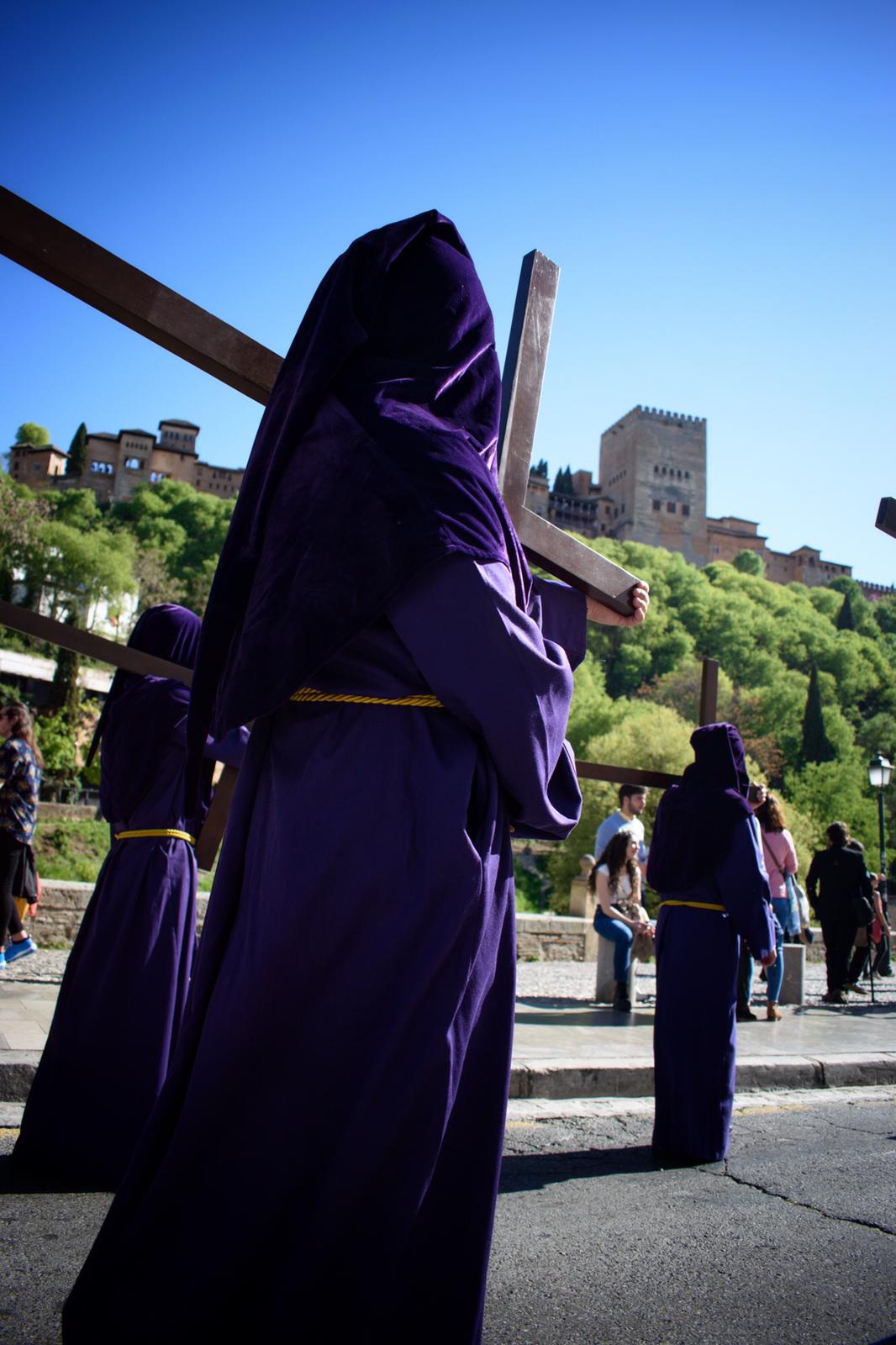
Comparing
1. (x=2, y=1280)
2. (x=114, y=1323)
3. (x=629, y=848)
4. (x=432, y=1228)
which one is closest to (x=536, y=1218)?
(x=2, y=1280)

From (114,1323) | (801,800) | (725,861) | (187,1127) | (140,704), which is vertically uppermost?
(801,800)

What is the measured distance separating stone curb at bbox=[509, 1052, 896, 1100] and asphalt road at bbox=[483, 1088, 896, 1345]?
0.79 m

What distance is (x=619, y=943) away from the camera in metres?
9.67

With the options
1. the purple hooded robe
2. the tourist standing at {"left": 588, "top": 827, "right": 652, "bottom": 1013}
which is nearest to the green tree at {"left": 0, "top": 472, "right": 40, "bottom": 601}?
the tourist standing at {"left": 588, "top": 827, "right": 652, "bottom": 1013}

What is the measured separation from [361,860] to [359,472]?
740mm

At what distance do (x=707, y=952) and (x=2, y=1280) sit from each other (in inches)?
130

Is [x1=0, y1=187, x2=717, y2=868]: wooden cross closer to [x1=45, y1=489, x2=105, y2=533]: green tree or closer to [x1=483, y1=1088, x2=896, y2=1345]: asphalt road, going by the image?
[x1=483, y1=1088, x2=896, y2=1345]: asphalt road

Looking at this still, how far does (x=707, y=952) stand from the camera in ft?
16.1

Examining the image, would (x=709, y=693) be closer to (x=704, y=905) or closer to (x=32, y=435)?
(x=704, y=905)

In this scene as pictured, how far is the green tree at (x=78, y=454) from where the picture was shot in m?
107

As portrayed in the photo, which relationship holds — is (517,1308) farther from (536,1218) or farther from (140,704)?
(140,704)

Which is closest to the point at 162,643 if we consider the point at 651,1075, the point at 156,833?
the point at 156,833

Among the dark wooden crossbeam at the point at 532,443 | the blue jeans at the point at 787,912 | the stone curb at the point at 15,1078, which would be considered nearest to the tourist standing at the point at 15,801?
the stone curb at the point at 15,1078

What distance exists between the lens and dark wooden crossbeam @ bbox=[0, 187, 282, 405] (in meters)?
2.60
